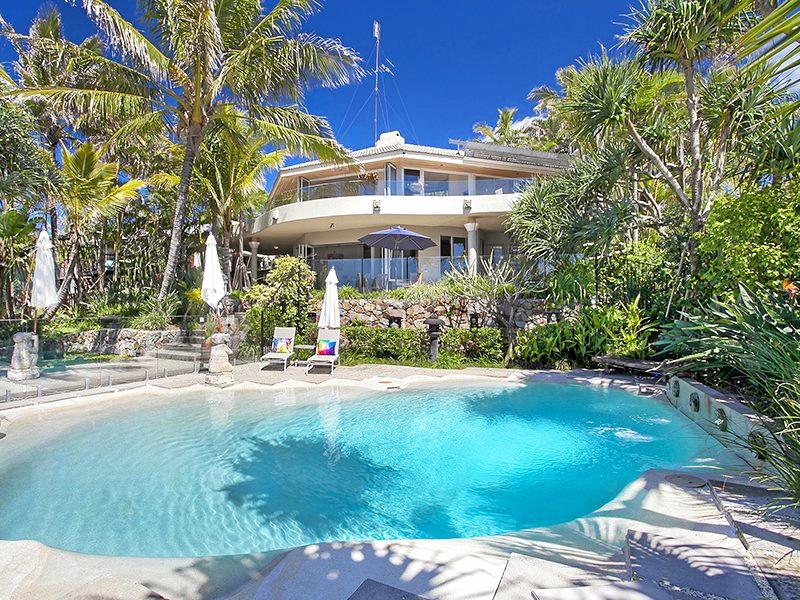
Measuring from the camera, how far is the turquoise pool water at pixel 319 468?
15.0ft

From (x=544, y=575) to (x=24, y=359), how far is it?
1168cm

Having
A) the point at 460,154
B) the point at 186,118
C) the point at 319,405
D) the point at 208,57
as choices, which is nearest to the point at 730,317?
the point at 319,405

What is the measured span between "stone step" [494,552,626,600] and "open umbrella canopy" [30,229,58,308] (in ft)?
41.3

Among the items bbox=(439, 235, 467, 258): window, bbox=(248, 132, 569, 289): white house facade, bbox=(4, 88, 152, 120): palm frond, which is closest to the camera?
bbox=(4, 88, 152, 120): palm frond

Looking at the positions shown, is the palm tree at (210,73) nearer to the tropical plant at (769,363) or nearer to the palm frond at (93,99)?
the palm frond at (93,99)

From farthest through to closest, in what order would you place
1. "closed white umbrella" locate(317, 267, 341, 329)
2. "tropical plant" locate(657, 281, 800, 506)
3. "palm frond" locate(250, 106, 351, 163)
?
1. "palm frond" locate(250, 106, 351, 163)
2. "closed white umbrella" locate(317, 267, 341, 329)
3. "tropical plant" locate(657, 281, 800, 506)

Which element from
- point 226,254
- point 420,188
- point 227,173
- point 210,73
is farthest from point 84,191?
point 420,188

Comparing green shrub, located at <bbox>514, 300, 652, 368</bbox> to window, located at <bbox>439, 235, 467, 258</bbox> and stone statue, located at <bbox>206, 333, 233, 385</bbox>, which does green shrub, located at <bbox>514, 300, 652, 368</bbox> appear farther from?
window, located at <bbox>439, 235, 467, 258</bbox>

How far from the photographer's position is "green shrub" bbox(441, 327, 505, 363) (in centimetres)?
1370

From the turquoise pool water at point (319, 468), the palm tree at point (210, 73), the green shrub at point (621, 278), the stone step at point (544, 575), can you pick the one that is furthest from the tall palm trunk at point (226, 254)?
the stone step at point (544, 575)

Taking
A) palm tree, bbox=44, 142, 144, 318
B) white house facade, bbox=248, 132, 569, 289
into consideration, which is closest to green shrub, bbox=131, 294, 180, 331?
palm tree, bbox=44, 142, 144, 318

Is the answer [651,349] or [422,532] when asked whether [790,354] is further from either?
[651,349]

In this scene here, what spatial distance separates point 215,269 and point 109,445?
256 inches

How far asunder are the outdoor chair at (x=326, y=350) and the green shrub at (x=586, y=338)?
553 centimetres
